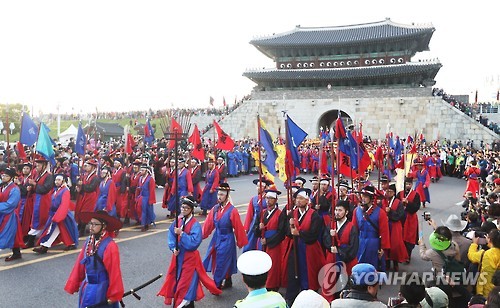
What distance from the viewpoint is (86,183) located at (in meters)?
9.31

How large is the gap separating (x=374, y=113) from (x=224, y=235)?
32605 millimetres

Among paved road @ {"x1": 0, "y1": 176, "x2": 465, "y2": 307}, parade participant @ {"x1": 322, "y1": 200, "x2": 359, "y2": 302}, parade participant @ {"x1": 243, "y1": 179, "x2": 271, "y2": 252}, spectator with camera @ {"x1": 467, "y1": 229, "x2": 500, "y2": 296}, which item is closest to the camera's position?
spectator with camera @ {"x1": 467, "y1": 229, "x2": 500, "y2": 296}

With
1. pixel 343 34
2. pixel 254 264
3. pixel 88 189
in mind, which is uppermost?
pixel 343 34

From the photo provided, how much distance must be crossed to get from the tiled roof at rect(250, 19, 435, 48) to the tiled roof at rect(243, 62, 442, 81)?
265 cm

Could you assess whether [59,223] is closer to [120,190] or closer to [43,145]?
[43,145]

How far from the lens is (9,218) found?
25.0 feet

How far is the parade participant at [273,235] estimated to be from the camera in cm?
611

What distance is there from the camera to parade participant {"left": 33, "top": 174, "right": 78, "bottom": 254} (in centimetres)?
816

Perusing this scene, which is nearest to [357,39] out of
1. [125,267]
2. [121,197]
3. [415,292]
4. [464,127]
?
[464,127]

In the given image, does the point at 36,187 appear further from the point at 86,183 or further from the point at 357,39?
the point at 357,39

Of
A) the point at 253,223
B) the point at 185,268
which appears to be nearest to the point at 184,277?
the point at 185,268

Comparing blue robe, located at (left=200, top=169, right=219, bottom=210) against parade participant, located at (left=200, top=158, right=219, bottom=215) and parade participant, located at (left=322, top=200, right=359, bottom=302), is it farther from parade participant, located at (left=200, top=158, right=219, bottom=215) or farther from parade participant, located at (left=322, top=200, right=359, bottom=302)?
parade participant, located at (left=322, top=200, right=359, bottom=302)

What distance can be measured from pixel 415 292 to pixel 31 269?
652 centimetres

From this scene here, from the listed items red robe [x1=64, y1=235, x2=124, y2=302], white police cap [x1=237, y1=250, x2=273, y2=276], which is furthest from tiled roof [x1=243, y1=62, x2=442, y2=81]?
white police cap [x1=237, y1=250, x2=273, y2=276]
